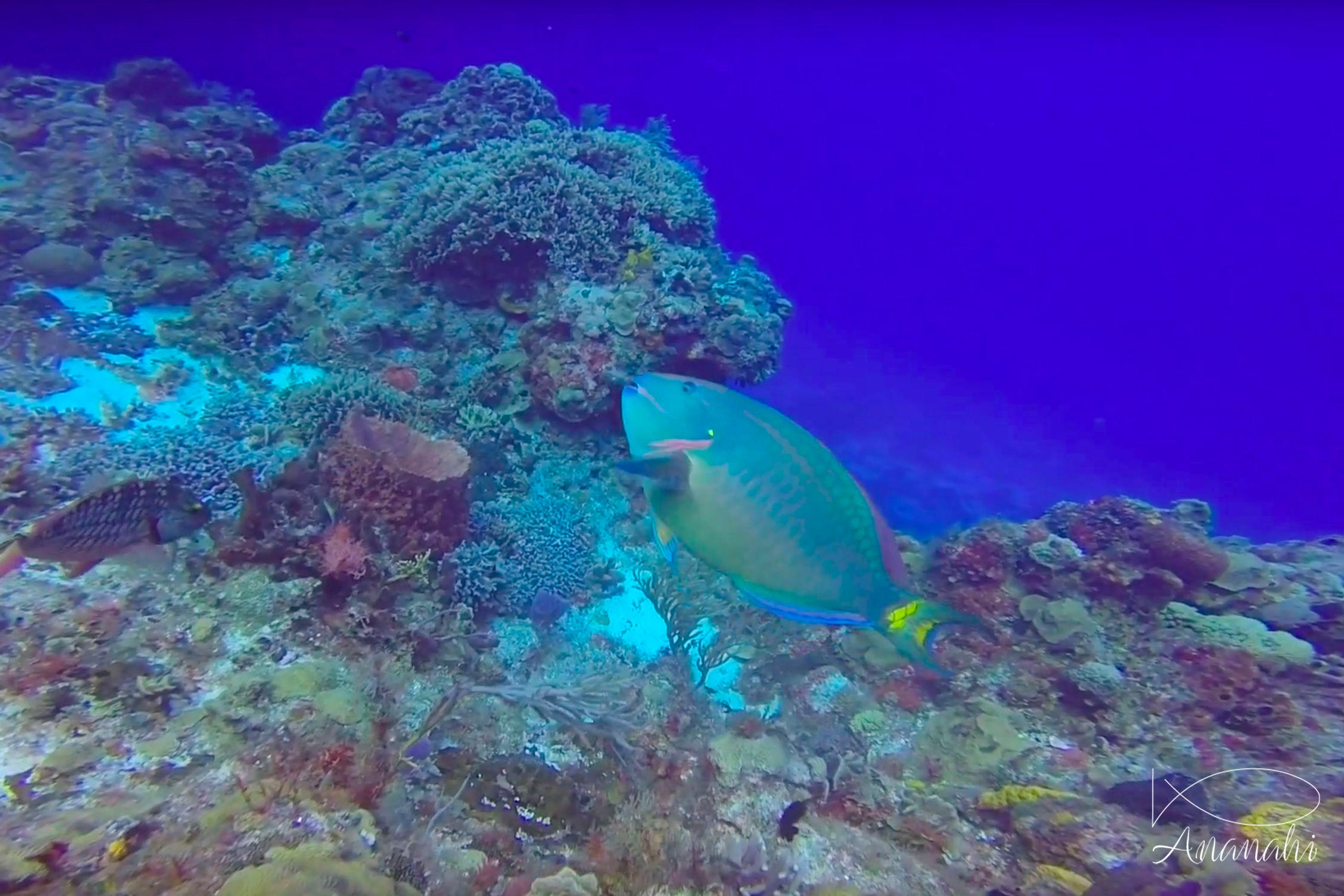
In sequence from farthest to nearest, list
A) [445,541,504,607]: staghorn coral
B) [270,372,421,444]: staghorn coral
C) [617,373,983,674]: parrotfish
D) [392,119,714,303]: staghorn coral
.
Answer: [392,119,714,303]: staghorn coral, [270,372,421,444]: staghorn coral, [445,541,504,607]: staghorn coral, [617,373,983,674]: parrotfish

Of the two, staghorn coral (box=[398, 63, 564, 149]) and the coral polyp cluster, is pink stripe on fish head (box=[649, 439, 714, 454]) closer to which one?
the coral polyp cluster

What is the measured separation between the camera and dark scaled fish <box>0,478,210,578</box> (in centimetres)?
254

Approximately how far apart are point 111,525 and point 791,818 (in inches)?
139

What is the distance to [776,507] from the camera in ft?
6.79

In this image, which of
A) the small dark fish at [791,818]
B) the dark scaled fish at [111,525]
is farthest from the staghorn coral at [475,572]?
the small dark fish at [791,818]

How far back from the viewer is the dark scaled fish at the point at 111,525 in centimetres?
254

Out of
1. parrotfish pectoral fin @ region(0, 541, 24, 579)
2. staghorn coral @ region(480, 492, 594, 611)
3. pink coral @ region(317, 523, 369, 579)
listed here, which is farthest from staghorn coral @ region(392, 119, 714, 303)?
parrotfish pectoral fin @ region(0, 541, 24, 579)

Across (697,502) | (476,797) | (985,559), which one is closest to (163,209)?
(476,797)

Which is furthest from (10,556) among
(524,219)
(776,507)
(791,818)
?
(524,219)

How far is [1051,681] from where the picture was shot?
14.5 feet

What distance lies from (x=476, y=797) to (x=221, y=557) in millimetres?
2028

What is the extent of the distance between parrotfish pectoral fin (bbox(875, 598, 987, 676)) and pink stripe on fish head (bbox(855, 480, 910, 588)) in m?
0.08

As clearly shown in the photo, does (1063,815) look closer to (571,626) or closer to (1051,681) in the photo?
(1051,681)

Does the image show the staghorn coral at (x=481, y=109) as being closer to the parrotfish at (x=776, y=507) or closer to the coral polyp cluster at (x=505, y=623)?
the coral polyp cluster at (x=505, y=623)
